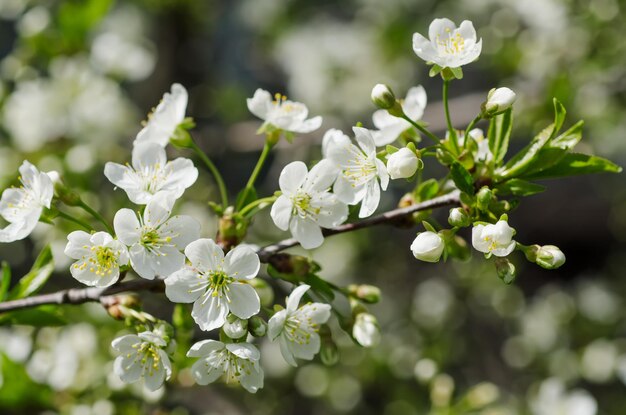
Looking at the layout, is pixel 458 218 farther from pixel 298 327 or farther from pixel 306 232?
pixel 298 327

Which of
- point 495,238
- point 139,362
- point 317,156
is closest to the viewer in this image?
point 495,238

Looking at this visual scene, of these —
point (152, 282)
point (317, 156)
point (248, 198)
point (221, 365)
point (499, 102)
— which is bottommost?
point (317, 156)

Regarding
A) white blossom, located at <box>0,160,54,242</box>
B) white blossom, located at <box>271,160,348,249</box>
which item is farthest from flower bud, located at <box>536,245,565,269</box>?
white blossom, located at <box>0,160,54,242</box>

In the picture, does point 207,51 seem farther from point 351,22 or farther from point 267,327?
point 267,327

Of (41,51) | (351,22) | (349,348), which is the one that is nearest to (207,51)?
(351,22)

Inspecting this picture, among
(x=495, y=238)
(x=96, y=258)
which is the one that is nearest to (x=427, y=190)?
(x=495, y=238)

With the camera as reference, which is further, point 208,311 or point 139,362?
point 139,362
